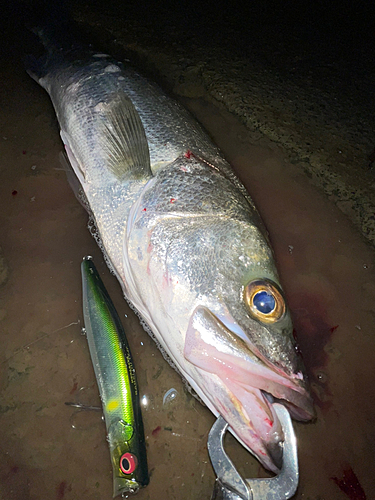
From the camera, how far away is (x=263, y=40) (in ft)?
12.3

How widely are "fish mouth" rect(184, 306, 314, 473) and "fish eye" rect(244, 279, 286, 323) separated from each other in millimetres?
149

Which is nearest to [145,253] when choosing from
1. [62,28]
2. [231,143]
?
[231,143]

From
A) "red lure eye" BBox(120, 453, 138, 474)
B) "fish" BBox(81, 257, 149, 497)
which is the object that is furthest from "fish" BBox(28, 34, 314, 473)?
"red lure eye" BBox(120, 453, 138, 474)

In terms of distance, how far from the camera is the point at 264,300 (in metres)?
1.68

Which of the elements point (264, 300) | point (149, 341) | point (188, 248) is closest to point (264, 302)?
point (264, 300)

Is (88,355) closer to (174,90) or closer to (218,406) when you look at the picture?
(218,406)

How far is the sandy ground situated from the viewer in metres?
1.87

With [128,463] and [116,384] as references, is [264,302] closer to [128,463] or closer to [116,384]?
[116,384]

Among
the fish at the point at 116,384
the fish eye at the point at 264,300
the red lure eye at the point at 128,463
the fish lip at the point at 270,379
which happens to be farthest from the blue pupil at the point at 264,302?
the red lure eye at the point at 128,463

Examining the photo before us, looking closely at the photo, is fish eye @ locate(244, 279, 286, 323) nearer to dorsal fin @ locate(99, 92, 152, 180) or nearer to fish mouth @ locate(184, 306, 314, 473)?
fish mouth @ locate(184, 306, 314, 473)

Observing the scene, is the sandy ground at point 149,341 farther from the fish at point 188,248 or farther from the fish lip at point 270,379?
the fish lip at point 270,379

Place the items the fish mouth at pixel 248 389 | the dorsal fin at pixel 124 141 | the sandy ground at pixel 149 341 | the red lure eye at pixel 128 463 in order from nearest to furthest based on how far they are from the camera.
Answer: the fish mouth at pixel 248 389 → the red lure eye at pixel 128 463 → the sandy ground at pixel 149 341 → the dorsal fin at pixel 124 141

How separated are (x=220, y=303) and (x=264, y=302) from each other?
0.67 feet

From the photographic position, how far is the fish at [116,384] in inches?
69.7
